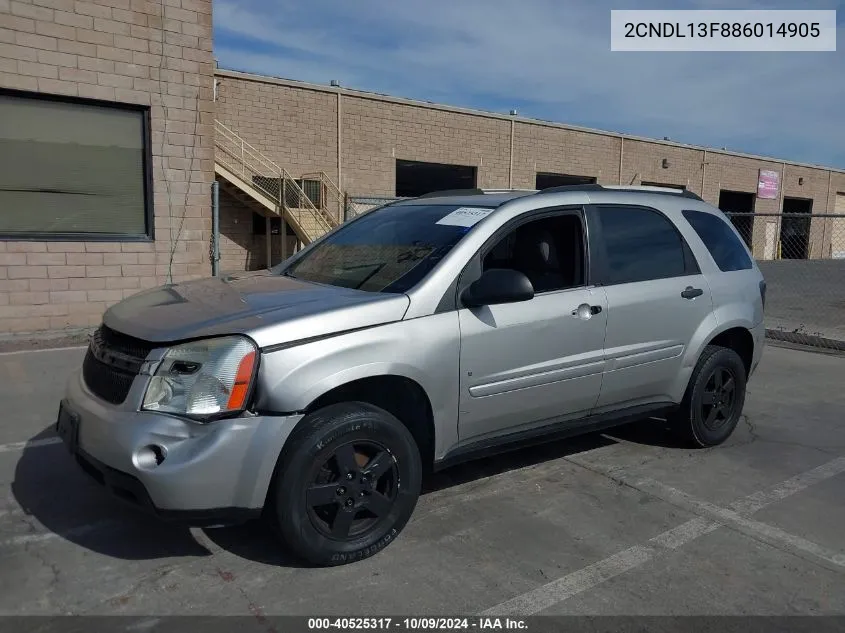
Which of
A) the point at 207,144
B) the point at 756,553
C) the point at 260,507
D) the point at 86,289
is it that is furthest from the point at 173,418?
the point at 207,144

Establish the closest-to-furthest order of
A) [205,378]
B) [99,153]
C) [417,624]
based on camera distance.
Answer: [417,624] → [205,378] → [99,153]

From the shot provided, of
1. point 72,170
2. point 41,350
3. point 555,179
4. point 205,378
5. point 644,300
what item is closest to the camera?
point 205,378

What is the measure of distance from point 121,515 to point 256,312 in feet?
5.06

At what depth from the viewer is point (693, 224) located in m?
5.11

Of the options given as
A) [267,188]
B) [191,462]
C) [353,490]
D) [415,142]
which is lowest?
[353,490]

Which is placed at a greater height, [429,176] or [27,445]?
[429,176]

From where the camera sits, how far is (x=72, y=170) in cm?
920

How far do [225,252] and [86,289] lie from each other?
12.4 meters

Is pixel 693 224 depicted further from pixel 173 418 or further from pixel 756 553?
pixel 173 418

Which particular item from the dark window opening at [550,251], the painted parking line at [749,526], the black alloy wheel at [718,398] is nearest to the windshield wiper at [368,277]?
the dark window opening at [550,251]

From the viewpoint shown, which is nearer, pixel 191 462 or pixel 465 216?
pixel 191 462

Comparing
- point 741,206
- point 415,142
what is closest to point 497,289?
point 415,142

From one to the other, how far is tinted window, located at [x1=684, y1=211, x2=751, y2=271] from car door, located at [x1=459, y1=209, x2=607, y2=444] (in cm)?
130

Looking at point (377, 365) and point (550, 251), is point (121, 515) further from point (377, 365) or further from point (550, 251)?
point (550, 251)
